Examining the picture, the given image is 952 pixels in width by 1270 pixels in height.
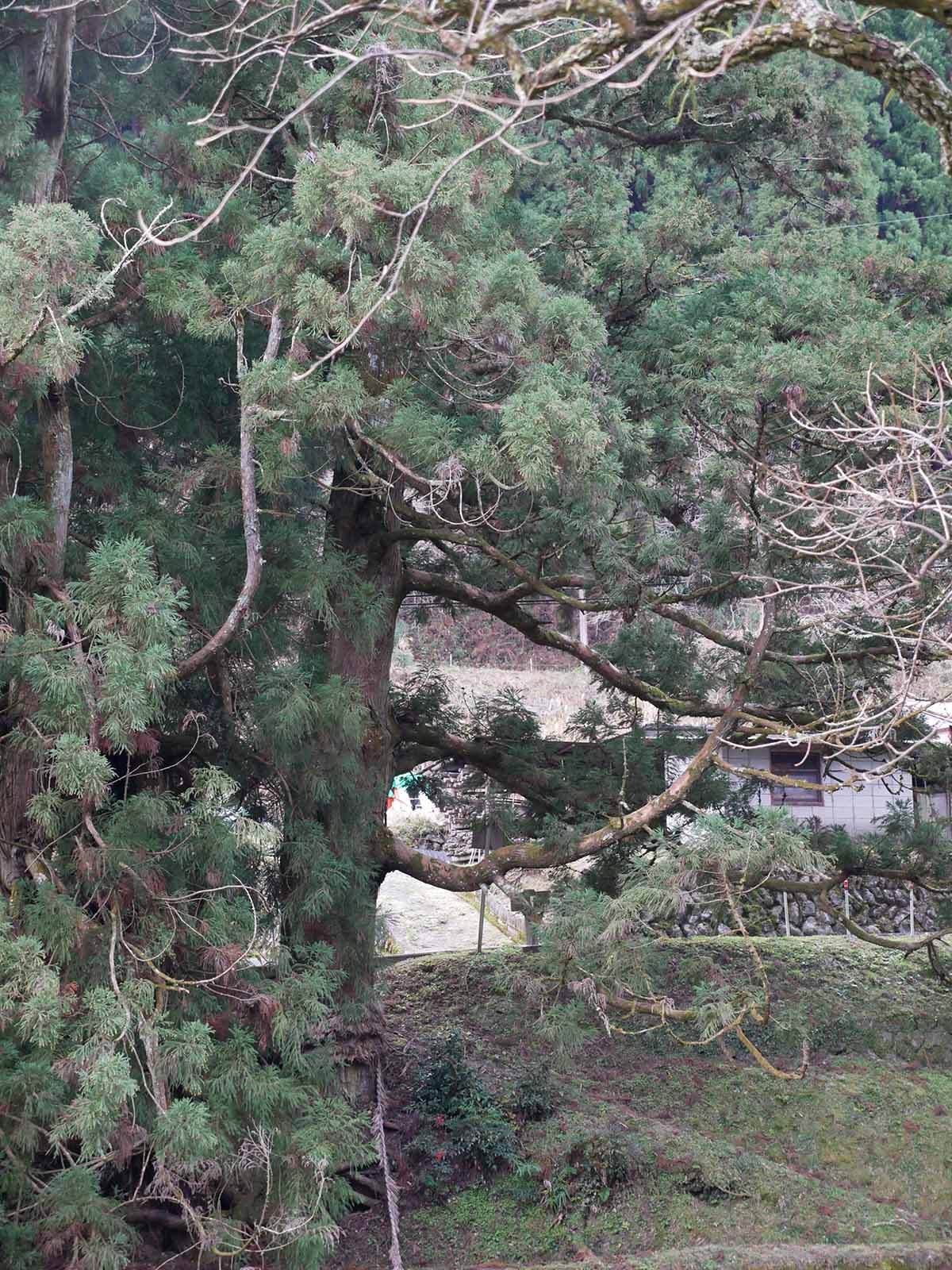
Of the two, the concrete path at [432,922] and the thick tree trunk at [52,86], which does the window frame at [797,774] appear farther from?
the thick tree trunk at [52,86]

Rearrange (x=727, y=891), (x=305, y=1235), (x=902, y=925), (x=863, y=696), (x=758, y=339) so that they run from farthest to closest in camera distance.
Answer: (x=902, y=925) → (x=863, y=696) → (x=758, y=339) → (x=727, y=891) → (x=305, y=1235)

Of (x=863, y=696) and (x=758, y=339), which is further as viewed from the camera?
(x=863, y=696)

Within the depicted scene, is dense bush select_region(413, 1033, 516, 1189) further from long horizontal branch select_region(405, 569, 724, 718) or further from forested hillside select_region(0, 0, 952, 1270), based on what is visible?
long horizontal branch select_region(405, 569, 724, 718)

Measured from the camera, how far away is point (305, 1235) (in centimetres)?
404

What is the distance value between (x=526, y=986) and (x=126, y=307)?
360 centimetres

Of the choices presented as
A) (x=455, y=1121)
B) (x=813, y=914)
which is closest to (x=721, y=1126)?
(x=455, y=1121)

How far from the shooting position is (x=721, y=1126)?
6820mm

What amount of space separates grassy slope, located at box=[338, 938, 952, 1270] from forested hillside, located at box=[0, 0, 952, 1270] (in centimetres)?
45

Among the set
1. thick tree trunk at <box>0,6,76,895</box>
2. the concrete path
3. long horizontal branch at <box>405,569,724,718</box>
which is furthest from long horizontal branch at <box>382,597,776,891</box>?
the concrete path

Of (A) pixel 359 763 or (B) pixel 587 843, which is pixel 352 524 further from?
(B) pixel 587 843

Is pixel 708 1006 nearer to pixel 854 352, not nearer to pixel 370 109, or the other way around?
pixel 854 352

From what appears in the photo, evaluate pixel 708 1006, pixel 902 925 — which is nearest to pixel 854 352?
pixel 708 1006

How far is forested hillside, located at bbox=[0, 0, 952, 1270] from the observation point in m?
3.76

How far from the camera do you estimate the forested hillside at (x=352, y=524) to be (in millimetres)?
3756
